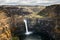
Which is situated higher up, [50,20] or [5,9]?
[5,9]

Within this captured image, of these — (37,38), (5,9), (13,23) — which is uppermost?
(5,9)

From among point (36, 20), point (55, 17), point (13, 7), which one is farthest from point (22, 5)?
point (55, 17)

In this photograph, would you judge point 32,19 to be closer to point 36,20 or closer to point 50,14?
point 36,20

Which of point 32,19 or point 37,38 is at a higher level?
point 32,19

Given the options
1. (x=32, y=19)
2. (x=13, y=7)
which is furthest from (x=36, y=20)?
(x=13, y=7)

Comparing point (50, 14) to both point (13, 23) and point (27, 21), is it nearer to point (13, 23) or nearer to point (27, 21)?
point (27, 21)

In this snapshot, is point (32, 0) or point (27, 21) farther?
point (27, 21)
